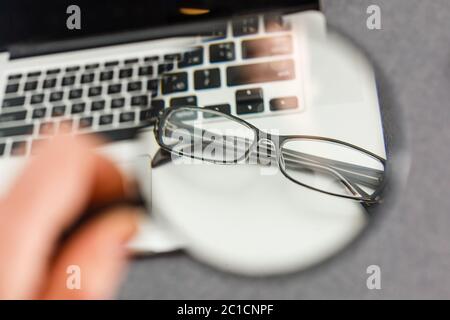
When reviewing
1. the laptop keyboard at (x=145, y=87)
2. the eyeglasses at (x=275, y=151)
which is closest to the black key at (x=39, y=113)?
the laptop keyboard at (x=145, y=87)

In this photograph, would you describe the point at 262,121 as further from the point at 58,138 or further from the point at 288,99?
the point at 58,138

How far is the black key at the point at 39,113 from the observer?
382mm

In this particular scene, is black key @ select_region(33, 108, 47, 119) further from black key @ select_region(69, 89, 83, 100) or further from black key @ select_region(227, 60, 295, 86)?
black key @ select_region(227, 60, 295, 86)

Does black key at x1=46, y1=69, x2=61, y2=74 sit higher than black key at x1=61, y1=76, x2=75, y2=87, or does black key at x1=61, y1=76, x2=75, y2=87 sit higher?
black key at x1=46, y1=69, x2=61, y2=74

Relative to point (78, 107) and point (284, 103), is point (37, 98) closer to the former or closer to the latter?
point (78, 107)

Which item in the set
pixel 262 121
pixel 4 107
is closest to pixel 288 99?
pixel 262 121

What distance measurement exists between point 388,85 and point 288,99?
0.08 meters

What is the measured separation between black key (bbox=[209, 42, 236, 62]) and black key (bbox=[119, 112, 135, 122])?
79 mm

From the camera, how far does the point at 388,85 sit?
0.36m

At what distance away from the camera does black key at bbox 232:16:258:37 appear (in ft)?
1.23

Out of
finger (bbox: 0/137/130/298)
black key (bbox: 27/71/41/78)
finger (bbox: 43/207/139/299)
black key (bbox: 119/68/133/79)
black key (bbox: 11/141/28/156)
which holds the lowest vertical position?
finger (bbox: 43/207/139/299)

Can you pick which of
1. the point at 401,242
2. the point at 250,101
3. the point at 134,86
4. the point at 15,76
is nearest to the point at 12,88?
the point at 15,76

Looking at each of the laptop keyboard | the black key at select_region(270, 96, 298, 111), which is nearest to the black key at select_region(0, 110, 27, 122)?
the laptop keyboard
